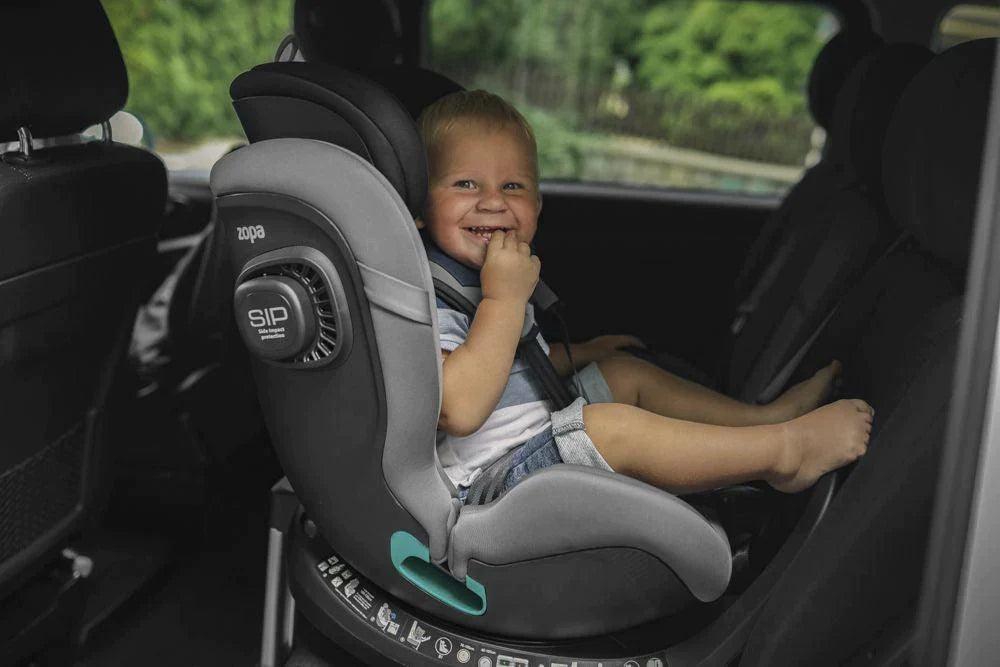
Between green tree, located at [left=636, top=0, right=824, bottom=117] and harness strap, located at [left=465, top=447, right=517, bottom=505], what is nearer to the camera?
harness strap, located at [left=465, top=447, right=517, bottom=505]

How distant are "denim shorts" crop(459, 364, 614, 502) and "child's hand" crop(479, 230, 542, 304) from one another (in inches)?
6.9

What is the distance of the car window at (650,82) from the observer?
5477mm

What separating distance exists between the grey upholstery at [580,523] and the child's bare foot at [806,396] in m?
0.35

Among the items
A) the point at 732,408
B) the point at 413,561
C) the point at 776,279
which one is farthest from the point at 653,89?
the point at 413,561

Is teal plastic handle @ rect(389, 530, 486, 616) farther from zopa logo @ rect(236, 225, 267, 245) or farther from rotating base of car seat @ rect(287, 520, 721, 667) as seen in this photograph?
zopa logo @ rect(236, 225, 267, 245)

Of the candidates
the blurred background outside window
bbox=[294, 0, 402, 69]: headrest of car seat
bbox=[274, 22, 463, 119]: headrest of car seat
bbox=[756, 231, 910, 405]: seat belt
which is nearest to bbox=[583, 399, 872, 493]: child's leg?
bbox=[756, 231, 910, 405]: seat belt

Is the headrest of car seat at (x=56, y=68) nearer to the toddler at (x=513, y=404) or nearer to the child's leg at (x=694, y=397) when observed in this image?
the toddler at (x=513, y=404)

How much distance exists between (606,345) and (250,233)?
94 centimetres

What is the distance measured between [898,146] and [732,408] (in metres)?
0.51

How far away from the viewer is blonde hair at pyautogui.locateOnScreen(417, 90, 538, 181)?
1464 millimetres

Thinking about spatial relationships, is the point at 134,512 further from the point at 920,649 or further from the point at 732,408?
the point at 920,649

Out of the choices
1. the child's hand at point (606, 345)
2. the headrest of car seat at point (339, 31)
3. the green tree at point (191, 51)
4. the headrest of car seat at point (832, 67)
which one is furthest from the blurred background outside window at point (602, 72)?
the child's hand at point (606, 345)

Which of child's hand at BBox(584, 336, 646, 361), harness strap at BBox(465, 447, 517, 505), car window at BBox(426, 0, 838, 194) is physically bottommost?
car window at BBox(426, 0, 838, 194)

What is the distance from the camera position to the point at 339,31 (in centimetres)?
203
